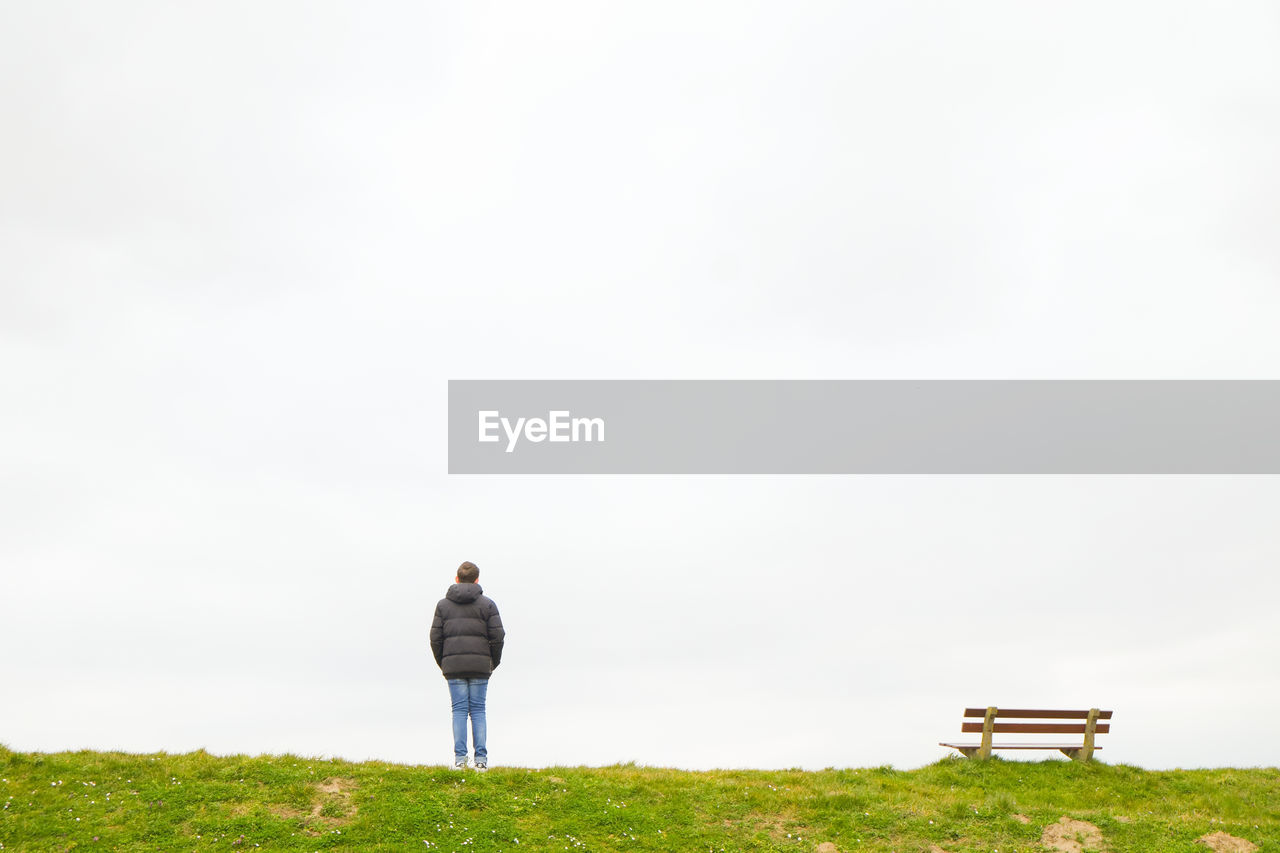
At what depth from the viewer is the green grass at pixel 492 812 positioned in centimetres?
1428

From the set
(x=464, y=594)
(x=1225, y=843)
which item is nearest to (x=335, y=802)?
(x=464, y=594)

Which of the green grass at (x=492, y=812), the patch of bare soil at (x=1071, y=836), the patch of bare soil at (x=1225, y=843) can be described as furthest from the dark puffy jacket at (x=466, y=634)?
the patch of bare soil at (x=1225, y=843)

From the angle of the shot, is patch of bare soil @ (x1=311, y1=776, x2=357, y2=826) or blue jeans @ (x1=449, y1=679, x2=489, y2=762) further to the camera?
blue jeans @ (x1=449, y1=679, x2=489, y2=762)

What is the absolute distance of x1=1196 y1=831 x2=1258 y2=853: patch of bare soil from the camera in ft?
53.1

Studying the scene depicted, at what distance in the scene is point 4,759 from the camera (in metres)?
16.1

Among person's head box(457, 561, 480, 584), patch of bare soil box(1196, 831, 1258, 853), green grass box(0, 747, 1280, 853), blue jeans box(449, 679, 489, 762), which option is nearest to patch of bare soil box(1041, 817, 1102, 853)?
green grass box(0, 747, 1280, 853)

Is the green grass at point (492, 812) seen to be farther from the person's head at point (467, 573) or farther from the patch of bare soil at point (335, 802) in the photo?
the person's head at point (467, 573)

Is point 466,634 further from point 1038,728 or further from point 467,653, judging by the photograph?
point 1038,728

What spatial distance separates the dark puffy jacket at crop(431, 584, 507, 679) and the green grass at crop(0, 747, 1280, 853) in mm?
1710

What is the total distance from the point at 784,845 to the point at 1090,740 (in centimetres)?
1143

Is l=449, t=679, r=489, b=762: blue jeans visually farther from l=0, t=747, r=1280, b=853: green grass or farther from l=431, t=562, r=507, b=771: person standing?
l=0, t=747, r=1280, b=853: green grass

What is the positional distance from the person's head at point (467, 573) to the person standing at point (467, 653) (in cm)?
24

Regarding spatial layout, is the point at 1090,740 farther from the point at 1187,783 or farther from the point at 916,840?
the point at 916,840

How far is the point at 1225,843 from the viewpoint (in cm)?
1642
